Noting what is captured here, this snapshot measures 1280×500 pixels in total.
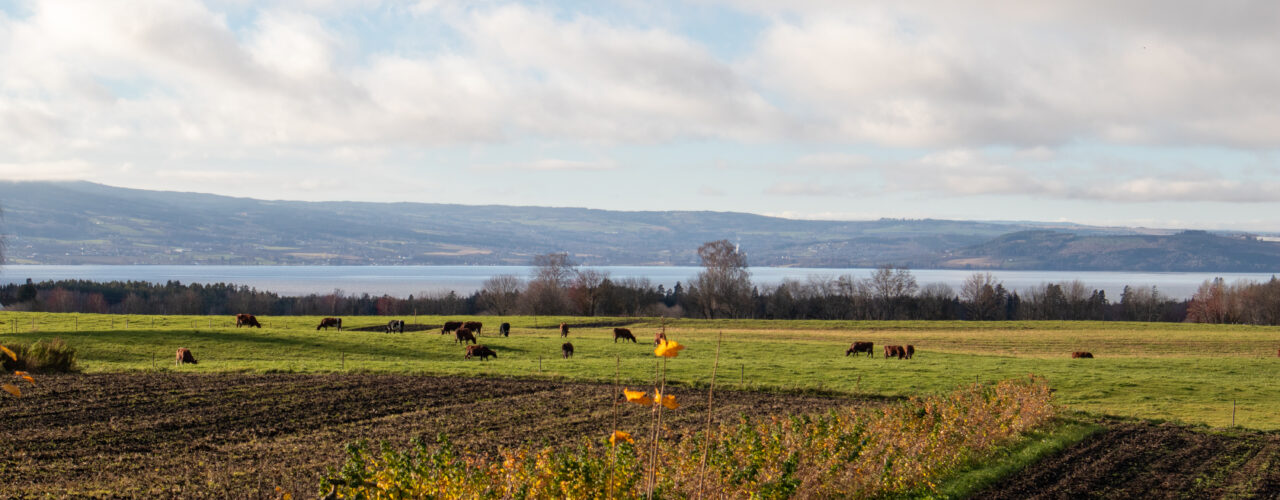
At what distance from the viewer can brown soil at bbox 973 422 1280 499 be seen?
15.1 m

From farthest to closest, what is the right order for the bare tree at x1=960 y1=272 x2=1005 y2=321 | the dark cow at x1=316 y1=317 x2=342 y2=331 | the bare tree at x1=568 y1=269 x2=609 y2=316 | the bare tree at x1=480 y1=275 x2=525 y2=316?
1. the bare tree at x1=960 y1=272 x2=1005 y2=321
2. the bare tree at x1=480 y1=275 x2=525 y2=316
3. the bare tree at x1=568 y1=269 x2=609 y2=316
4. the dark cow at x1=316 y1=317 x2=342 y2=331

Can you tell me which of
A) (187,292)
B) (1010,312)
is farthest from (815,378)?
(187,292)

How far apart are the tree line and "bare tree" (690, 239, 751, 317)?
13 centimetres

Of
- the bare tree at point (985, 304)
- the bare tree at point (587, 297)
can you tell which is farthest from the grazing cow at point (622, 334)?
the bare tree at point (985, 304)

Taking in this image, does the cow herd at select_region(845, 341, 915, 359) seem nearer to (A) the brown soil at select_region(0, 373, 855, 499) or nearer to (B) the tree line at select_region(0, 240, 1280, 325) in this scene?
(A) the brown soil at select_region(0, 373, 855, 499)

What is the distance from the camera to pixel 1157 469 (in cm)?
1720

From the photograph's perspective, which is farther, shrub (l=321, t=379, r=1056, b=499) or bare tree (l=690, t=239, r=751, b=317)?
bare tree (l=690, t=239, r=751, b=317)

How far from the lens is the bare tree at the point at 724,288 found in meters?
112

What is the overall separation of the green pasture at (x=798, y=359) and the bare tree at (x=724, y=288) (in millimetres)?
43258

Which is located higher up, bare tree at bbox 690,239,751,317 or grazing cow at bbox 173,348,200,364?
bare tree at bbox 690,239,751,317

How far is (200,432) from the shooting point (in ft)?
62.6

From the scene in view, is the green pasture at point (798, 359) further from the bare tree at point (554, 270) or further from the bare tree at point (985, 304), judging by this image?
the bare tree at point (554, 270)

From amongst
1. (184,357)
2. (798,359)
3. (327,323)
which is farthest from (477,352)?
(327,323)

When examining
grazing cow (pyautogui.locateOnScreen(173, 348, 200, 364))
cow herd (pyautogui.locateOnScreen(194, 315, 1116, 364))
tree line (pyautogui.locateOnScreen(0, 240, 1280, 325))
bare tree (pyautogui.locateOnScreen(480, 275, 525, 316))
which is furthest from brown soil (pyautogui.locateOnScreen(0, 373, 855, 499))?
bare tree (pyautogui.locateOnScreen(480, 275, 525, 316))
